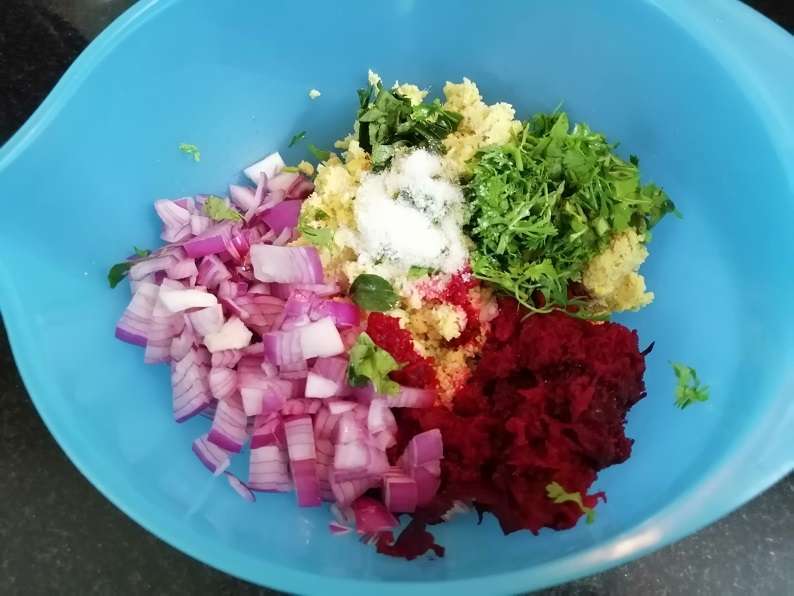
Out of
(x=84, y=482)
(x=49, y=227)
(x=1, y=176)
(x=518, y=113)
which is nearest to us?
(x=1, y=176)

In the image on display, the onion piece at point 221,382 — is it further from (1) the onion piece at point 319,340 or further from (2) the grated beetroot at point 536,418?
(2) the grated beetroot at point 536,418

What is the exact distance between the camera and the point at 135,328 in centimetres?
150

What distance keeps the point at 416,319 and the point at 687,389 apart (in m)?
0.55

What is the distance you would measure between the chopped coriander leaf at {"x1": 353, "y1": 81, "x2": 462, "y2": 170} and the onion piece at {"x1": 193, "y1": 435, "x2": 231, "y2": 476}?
0.69 m

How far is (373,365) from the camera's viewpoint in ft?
4.41

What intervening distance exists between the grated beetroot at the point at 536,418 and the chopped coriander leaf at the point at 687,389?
0.26ft

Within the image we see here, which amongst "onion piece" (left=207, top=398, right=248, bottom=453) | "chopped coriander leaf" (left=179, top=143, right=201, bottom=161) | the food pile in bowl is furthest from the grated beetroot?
"chopped coriander leaf" (left=179, top=143, right=201, bottom=161)

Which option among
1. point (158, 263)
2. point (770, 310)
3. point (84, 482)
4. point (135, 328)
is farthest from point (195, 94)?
point (770, 310)

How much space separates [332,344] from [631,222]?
66cm

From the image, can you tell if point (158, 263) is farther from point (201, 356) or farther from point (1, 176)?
point (1, 176)

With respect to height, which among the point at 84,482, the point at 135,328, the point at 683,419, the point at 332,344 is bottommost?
the point at 84,482

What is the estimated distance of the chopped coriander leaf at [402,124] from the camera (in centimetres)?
151

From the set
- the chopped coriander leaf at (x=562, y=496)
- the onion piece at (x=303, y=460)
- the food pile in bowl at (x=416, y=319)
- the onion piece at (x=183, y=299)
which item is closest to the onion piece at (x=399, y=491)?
the food pile in bowl at (x=416, y=319)

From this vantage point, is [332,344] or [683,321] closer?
[332,344]
